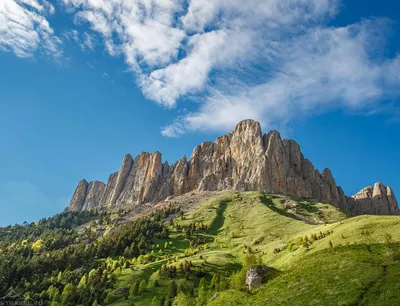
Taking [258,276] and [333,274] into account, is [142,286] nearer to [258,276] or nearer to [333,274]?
[258,276]

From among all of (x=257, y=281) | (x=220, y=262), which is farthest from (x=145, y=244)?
(x=257, y=281)

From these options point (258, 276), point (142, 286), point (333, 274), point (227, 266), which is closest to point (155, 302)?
point (142, 286)

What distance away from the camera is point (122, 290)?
325 ft

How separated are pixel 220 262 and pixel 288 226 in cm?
6300

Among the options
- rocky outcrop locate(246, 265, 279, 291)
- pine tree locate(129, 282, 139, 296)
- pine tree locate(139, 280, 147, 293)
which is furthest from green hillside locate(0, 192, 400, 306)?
rocky outcrop locate(246, 265, 279, 291)

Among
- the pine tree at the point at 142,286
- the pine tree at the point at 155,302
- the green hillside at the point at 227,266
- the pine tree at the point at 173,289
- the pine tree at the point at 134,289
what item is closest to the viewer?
the green hillside at the point at 227,266

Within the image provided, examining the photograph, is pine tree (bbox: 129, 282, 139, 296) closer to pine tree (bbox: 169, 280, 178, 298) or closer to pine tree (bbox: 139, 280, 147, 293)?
pine tree (bbox: 139, 280, 147, 293)

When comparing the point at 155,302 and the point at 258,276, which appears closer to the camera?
the point at 258,276

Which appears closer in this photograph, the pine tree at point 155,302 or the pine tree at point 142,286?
the pine tree at point 155,302

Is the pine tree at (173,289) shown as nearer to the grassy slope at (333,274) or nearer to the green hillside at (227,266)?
the green hillside at (227,266)

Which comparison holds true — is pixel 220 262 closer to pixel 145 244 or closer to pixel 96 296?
pixel 96 296

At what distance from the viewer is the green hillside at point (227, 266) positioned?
5266cm

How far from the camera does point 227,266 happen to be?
113500 mm

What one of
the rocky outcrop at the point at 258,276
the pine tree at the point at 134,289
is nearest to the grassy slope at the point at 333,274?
the rocky outcrop at the point at 258,276
